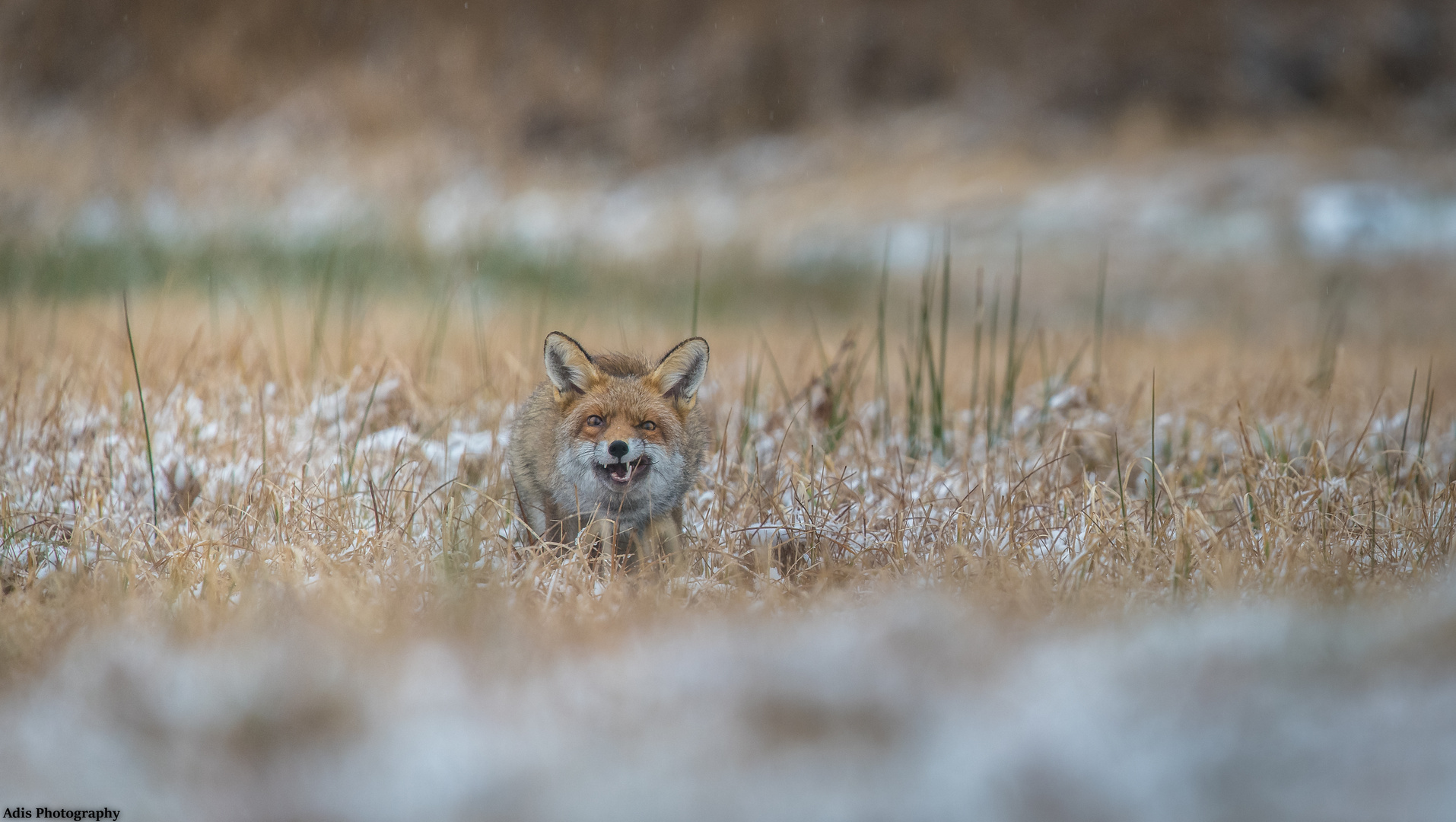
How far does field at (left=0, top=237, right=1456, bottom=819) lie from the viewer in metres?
0.97

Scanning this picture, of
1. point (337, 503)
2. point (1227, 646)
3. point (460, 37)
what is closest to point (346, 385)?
point (337, 503)

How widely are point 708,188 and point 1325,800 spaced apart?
9.49 metres

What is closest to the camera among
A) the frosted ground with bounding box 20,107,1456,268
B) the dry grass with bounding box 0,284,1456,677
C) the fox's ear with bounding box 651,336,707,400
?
the dry grass with bounding box 0,284,1456,677

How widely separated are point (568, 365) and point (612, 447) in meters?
0.24

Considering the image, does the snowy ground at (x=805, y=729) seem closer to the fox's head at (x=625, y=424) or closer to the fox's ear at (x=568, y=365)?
the fox's head at (x=625, y=424)

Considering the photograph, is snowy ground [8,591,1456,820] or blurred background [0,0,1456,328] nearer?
snowy ground [8,591,1456,820]

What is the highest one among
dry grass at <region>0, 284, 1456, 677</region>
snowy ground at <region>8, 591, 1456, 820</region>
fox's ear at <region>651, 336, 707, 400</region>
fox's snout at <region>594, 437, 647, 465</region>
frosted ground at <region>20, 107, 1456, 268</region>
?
frosted ground at <region>20, 107, 1456, 268</region>

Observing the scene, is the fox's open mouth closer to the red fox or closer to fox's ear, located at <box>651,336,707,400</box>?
the red fox

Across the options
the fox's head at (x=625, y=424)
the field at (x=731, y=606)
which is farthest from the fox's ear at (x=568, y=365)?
the field at (x=731, y=606)

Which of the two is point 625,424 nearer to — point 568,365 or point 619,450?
point 619,450

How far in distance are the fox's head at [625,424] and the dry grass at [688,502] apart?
17cm

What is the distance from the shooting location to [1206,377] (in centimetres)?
434

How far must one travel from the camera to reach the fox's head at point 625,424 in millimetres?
1943

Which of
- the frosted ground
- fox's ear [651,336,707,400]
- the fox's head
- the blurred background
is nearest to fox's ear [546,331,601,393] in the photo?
the fox's head
